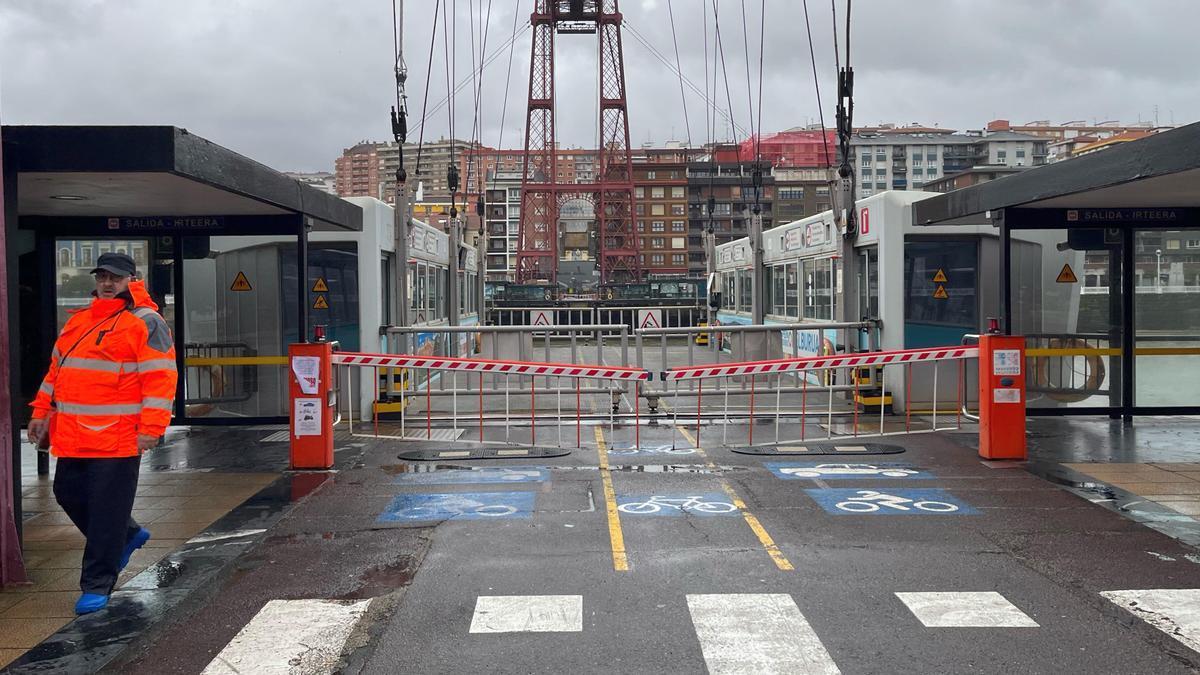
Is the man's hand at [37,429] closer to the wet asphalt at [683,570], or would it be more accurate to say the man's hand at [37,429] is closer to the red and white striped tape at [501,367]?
the wet asphalt at [683,570]

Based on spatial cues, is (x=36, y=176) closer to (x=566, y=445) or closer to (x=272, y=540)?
(x=272, y=540)

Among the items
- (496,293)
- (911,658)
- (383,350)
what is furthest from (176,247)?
(496,293)

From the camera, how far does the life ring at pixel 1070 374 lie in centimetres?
1443

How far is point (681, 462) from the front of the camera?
11711 mm


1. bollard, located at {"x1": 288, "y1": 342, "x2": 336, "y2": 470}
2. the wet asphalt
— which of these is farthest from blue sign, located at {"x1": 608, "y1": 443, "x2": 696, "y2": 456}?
bollard, located at {"x1": 288, "y1": 342, "x2": 336, "y2": 470}

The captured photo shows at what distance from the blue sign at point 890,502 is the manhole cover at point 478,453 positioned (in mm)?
3454

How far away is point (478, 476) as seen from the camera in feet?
35.8

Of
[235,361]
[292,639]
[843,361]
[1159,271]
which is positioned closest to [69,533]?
[292,639]

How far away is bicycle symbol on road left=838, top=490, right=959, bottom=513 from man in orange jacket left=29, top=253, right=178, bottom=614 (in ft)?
17.9

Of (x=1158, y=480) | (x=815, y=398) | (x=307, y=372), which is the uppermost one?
(x=307, y=372)

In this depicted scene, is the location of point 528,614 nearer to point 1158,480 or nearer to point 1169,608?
point 1169,608

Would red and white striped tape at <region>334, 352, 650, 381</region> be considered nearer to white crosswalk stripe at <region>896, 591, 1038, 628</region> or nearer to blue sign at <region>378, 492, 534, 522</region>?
blue sign at <region>378, 492, 534, 522</region>

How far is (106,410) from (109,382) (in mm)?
162

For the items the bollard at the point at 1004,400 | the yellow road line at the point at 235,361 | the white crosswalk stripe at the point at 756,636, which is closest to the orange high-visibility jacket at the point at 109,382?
the white crosswalk stripe at the point at 756,636
